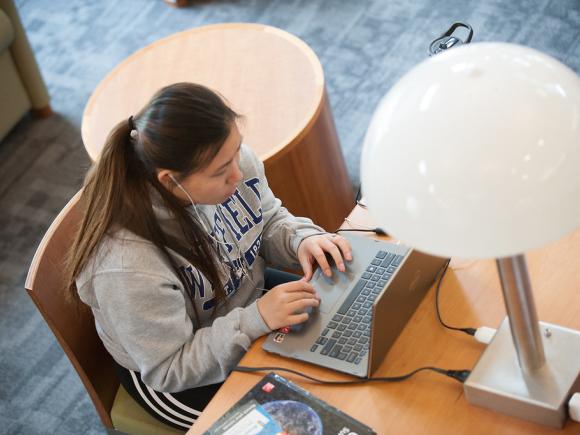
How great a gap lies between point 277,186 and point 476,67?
1321 mm

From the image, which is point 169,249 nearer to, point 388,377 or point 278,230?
point 278,230

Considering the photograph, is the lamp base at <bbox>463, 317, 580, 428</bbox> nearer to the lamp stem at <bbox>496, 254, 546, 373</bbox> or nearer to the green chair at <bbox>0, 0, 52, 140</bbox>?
the lamp stem at <bbox>496, 254, 546, 373</bbox>

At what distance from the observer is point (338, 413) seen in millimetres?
1311

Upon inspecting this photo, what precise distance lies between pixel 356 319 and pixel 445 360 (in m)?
0.17

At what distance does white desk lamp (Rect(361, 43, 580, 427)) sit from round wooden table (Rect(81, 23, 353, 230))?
1.23m

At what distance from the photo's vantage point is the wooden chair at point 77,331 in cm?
158

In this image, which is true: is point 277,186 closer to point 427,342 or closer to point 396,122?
point 427,342

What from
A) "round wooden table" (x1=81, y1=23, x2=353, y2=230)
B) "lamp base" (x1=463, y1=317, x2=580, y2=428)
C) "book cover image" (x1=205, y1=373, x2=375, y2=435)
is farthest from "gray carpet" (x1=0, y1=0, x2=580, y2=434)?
"lamp base" (x1=463, y1=317, x2=580, y2=428)

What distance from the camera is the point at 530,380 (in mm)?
1247

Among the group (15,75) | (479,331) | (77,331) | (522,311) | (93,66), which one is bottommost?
(93,66)

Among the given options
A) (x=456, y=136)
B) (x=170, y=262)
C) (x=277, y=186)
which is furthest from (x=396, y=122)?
(x=277, y=186)

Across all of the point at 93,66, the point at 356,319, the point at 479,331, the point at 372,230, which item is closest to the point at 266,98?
the point at 372,230

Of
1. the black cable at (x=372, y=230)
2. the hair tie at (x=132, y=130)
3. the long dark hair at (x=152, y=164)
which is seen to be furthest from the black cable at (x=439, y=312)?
the hair tie at (x=132, y=130)

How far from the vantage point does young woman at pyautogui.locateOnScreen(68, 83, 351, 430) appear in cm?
145
